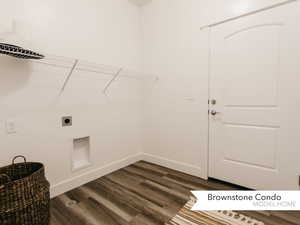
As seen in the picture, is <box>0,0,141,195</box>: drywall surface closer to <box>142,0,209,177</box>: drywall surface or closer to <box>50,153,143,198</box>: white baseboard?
<box>50,153,143,198</box>: white baseboard

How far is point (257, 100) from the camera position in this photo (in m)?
1.77

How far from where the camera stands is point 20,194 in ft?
3.73

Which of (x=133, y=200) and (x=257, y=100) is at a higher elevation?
(x=257, y=100)

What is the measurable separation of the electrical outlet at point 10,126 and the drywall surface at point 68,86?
0.02 m

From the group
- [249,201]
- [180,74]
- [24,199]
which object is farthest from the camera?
[180,74]

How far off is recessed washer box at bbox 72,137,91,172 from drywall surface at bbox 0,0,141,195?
0.23 ft

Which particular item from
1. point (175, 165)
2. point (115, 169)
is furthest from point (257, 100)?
point (115, 169)

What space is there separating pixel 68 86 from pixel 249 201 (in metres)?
2.38

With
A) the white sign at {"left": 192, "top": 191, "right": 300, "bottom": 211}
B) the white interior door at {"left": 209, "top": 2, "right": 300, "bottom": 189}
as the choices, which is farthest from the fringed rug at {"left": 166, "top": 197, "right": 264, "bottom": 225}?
the white interior door at {"left": 209, "top": 2, "right": 300, "bottom": 189}

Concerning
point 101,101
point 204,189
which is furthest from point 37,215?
point 204,189

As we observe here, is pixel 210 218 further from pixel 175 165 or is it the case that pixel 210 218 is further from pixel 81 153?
pixel 81 153

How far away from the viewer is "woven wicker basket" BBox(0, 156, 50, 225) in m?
1.08

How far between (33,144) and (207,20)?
2.51m

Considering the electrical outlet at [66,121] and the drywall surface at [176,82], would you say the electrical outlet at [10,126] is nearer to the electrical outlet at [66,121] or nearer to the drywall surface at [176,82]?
the electrical outlet at [66,121]
